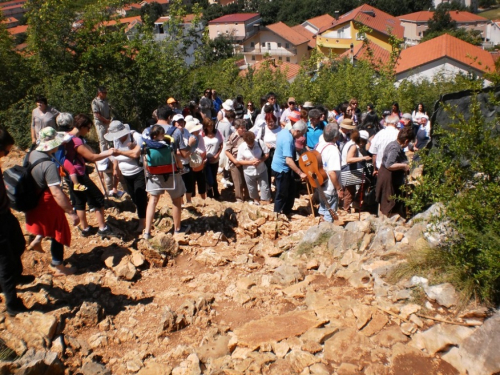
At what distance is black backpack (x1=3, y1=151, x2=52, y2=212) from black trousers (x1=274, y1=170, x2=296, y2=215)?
3.36 meters

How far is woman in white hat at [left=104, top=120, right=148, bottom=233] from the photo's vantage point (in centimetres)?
602

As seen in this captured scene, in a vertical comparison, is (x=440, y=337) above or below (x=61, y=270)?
above

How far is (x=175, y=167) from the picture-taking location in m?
6.01

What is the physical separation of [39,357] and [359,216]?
4.73 meters

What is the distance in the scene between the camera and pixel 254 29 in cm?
7475

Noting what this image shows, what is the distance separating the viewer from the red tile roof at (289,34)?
66375mm

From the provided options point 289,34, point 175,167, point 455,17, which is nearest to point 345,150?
point 175,167

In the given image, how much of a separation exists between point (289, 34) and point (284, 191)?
2550 inches

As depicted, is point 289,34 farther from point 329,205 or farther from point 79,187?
point 79,187

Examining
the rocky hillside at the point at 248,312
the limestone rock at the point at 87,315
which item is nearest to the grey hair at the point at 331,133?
the rocky hillside at the point at 248,312

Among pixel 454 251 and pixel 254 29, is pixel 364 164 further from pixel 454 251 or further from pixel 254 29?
pixel 254 29

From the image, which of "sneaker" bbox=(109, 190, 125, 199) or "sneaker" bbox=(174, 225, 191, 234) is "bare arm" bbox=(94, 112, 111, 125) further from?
"sneaker" bbox=(174, 225, 191, 234)

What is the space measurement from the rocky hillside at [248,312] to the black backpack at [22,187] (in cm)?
85

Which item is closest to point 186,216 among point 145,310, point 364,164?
point 145,310
